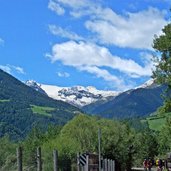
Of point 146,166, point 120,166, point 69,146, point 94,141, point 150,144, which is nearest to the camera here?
point 69,146

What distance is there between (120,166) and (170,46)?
58.3 m

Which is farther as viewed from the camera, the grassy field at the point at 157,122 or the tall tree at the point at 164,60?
the grassy field at the point at 157,122

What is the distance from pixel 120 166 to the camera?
8344 centimetres

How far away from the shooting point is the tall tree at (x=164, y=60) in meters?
27.0

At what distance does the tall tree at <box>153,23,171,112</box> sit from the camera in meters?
27.0

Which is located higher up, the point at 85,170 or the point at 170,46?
the point at 170,46

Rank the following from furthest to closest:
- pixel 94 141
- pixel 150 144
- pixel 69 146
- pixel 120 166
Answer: pixel 150 144 < pixel 120 166 < pixel 94 141 < pixel 69 146

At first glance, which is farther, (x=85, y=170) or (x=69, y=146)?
(x=69, y=146)

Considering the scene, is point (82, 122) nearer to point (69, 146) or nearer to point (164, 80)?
point (69, 146)

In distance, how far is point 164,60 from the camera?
2750 cm

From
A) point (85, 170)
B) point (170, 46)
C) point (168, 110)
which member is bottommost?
point (85, 170)

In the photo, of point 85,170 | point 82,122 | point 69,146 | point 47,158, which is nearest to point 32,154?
point 47,158

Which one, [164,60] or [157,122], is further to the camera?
[157,122]

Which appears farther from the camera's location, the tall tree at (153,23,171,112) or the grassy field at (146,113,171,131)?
the grassy field at (146,113,171,131)
